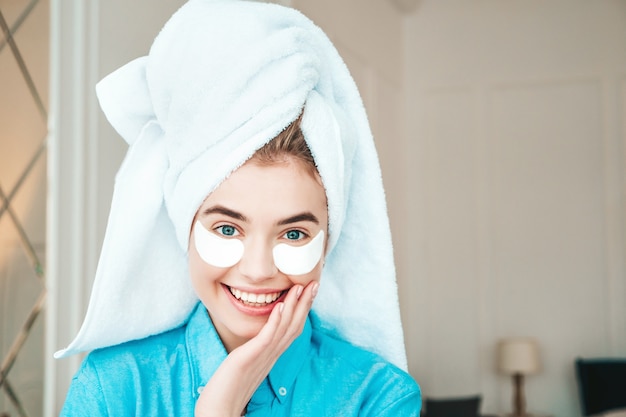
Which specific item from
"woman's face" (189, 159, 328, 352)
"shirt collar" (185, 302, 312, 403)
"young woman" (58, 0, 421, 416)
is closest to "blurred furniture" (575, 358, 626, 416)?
"young woman" (58, 0, 421, 416)

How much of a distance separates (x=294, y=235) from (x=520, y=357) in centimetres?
326

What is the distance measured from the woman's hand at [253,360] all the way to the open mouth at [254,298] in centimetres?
2

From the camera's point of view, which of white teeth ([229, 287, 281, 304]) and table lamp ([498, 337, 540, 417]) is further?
table lamp ([498, 337, 540, 417])

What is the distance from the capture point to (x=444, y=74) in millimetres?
4508

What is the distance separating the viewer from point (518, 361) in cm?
395

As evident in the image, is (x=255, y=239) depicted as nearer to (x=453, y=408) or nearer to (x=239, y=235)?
(x=239, y=235)

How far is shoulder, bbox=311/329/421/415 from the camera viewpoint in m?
1.15

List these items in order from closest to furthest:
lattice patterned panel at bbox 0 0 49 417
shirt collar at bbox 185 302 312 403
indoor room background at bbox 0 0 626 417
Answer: shirt collar at bbox 185 302 312 403, lattice patterned panel at bbox 0 0 49 417, indoor room background at bbox 0 0 626 417

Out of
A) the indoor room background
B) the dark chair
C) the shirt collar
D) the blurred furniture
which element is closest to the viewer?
the shirt collar

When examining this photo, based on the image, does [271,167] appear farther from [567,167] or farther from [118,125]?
[567,167]

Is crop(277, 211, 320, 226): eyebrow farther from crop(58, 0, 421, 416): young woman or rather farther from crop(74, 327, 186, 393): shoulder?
crop(74, 327, 186, 393): shoulder

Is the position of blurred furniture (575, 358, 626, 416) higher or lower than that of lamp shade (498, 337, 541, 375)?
lower

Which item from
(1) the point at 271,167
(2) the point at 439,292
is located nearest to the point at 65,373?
(1) the point at 271,167

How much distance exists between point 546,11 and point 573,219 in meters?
1.29
